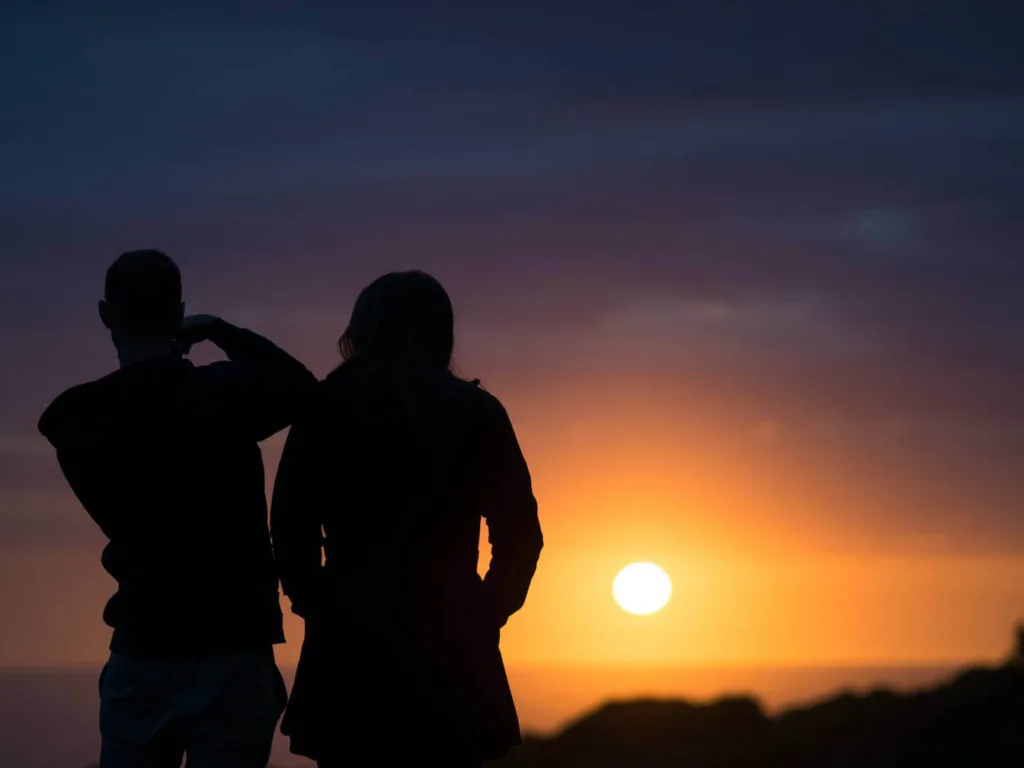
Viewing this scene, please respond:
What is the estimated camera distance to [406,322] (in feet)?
16.8

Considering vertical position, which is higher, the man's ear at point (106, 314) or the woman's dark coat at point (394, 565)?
the man's ear at point (106, 314)

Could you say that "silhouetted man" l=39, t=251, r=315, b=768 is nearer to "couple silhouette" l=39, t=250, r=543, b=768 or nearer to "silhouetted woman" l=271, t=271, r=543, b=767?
"couple silhouette" l=39, t=250, r=543, b=768

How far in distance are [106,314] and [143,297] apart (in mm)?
183

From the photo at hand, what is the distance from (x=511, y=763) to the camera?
11.8 meters

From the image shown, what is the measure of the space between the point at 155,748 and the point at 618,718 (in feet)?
27.1

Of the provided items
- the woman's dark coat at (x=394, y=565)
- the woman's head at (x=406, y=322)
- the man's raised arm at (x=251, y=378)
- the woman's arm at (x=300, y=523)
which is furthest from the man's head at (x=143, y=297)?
the woman's head at (x=406, y=322)

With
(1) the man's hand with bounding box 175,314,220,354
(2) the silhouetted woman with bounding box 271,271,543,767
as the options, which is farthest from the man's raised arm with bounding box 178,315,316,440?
(2) the silhouetted woman with bounding box 271,271,543,767

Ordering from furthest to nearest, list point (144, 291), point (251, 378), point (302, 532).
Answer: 1. point (302, 532)
2. point (251, 378)
3. point (144, 291)

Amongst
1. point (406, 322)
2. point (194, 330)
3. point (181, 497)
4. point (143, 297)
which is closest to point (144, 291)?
point (143, 297)

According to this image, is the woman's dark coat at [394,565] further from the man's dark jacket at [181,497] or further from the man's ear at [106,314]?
the man's ear at [106,314]

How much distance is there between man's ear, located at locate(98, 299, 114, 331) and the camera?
14.8ft

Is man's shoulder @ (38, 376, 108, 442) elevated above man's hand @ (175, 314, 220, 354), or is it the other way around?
man's hand @ (175, 314, 220, 354)

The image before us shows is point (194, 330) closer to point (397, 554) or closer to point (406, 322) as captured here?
point (406, 322)

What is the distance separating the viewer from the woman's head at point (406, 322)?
5.11m
